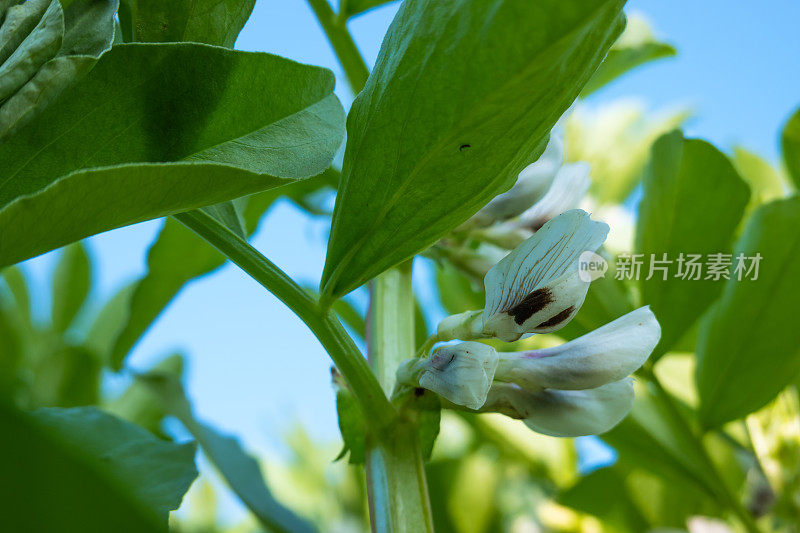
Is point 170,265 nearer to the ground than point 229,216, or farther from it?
farther from it

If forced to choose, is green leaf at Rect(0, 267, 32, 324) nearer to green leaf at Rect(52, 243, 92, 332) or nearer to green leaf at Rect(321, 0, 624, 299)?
green leaf at Rect(52, 243, 92, 332)

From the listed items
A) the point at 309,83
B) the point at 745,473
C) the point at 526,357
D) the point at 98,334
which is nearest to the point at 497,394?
the point at 526,357

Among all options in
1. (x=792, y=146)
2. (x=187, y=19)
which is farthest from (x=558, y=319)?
(x=792, y=146)

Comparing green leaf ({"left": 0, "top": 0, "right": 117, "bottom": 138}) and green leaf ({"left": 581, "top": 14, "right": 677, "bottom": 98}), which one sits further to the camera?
green leaf ({"left": 581, "top": 14, "right": 677, "bottom": 98})

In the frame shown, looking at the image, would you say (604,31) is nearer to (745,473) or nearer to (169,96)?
(169,96)

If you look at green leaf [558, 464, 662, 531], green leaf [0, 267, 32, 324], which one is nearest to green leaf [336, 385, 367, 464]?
green leaf [558, 464, 662, 531]

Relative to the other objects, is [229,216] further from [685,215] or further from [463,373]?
[685,215]
